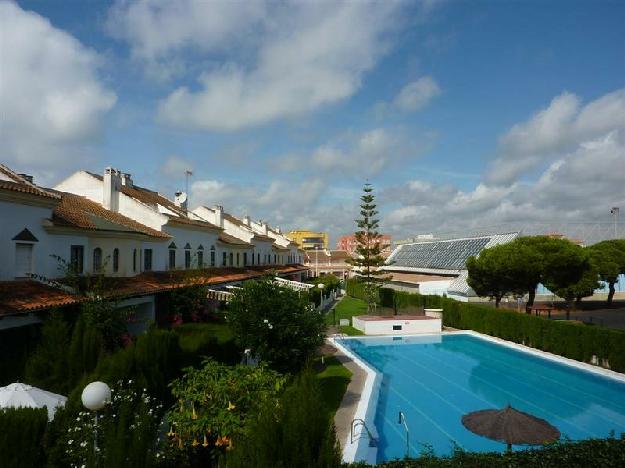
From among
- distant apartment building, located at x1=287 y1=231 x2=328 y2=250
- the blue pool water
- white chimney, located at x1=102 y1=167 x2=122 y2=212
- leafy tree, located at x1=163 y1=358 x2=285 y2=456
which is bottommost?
Answer: the blue pool water

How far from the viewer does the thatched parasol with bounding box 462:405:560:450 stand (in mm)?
9367

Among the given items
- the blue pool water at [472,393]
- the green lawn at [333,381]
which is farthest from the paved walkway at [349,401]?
the blue pool water at [472,393]

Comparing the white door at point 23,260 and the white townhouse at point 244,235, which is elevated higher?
the white townhouse at point 244,235

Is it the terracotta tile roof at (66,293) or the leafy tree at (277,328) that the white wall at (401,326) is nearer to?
the terracotta tile roof at (66,293)

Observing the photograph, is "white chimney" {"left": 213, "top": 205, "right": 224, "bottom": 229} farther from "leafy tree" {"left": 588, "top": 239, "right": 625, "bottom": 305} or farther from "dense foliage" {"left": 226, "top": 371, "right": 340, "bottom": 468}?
"dense foliage" {"left": 226, "top": 371, "right": 340, "bottom": 468}

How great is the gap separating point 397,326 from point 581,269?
1409 cm

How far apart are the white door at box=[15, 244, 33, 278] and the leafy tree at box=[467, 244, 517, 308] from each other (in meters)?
28.8

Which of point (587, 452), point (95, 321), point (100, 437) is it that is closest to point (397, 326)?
point (95, 321)

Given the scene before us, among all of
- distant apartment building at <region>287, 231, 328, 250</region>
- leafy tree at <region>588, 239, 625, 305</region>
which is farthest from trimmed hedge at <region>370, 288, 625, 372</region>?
distant apartment building at <region>287, 231, 328, 250</region>

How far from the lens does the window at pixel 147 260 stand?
26594 millimetres

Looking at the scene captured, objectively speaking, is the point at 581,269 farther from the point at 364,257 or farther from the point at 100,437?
the point at 100,437

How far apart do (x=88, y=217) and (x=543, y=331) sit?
25.6 m

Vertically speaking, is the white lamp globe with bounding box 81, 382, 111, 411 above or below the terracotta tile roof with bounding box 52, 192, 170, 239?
below

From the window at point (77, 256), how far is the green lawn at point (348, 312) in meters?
18.2
